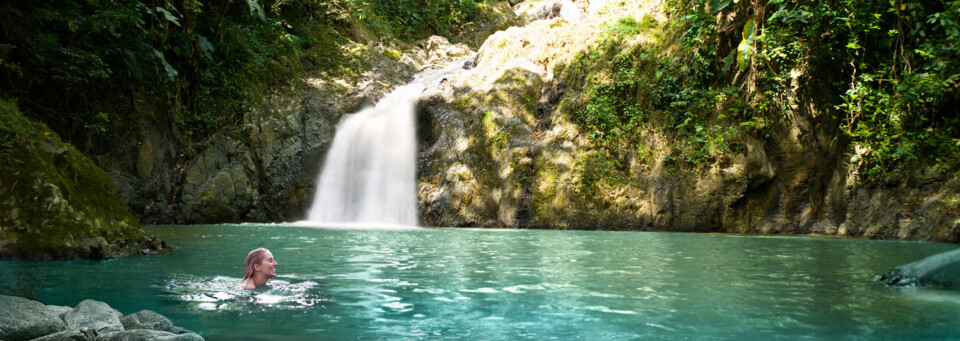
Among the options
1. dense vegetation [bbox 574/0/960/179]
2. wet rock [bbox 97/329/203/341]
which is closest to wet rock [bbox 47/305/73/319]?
wet rock [bbox 97/329/203/341]

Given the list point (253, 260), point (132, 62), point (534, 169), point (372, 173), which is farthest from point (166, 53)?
point (253, 260)

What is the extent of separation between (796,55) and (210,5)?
14084mm

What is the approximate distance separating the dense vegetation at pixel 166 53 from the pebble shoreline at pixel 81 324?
4.26 meters

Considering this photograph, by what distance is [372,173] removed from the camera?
47.8ft

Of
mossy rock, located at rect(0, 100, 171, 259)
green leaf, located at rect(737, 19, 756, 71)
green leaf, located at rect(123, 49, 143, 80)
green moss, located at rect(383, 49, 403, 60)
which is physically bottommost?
mossy rock, located at rect(0, 100, 171, 259)

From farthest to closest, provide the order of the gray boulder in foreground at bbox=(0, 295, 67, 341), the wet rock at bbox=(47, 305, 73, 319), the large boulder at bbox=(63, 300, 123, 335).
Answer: the wet rock at bbox=(47, 305, 73, 319)
the large boulder at bbox=(63, 300, 123, 335)
the gray boulder in foreground at bbox=(0, 295, 67, 341)

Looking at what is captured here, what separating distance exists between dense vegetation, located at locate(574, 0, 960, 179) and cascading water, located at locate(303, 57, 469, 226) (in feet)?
15.5

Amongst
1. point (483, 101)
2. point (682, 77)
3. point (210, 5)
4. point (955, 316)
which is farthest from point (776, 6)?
point (210, 5)

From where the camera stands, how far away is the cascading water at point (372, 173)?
14023 millimetres

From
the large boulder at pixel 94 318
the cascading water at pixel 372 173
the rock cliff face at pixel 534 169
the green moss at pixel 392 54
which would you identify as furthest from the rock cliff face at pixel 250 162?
the large boulder at pixel 94 318

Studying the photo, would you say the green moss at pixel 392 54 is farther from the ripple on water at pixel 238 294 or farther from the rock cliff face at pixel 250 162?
the ripple on water at pixel 238 294

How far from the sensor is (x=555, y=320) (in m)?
3.42

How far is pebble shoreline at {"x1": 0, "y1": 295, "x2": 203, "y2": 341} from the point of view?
273 centimetres

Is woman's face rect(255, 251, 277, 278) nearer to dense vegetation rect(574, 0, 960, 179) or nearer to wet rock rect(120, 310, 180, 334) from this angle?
wet rock rect(120, 310, 180, 334)
